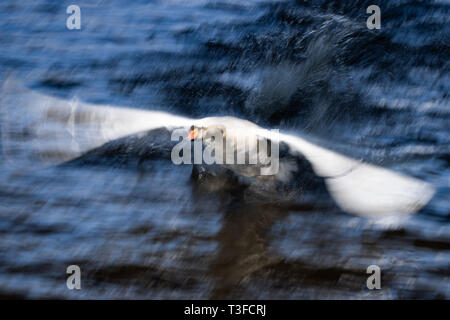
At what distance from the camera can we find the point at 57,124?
3.87 ft

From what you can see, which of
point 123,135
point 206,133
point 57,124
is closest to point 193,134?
point 206,133

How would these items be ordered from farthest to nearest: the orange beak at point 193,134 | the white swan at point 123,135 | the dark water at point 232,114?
the orange beak at point 193,134
the white swan at point 123,135
the dark water at point 232,114

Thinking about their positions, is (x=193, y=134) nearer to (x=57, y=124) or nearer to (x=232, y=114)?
(x=232, y=114)

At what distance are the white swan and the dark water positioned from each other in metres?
0.03

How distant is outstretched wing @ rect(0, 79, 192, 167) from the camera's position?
1123mm

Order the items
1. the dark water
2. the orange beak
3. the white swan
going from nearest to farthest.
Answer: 1. the dark water
2. the white swan
3. the orange beak

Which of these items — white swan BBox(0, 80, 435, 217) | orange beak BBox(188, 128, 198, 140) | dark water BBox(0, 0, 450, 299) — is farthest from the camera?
orange beak BBox(188, 128, 198, 140)

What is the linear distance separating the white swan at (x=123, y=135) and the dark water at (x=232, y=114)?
3 centimetres

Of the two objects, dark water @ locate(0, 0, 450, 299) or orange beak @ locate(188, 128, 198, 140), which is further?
orange beak @ locate(188, 128, 198, 140)

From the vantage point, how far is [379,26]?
132 cm

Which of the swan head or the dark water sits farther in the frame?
the swan head

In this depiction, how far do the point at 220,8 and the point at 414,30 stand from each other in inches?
21.5

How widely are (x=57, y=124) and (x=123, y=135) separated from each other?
191 mm

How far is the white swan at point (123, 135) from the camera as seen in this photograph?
39.5 inches
